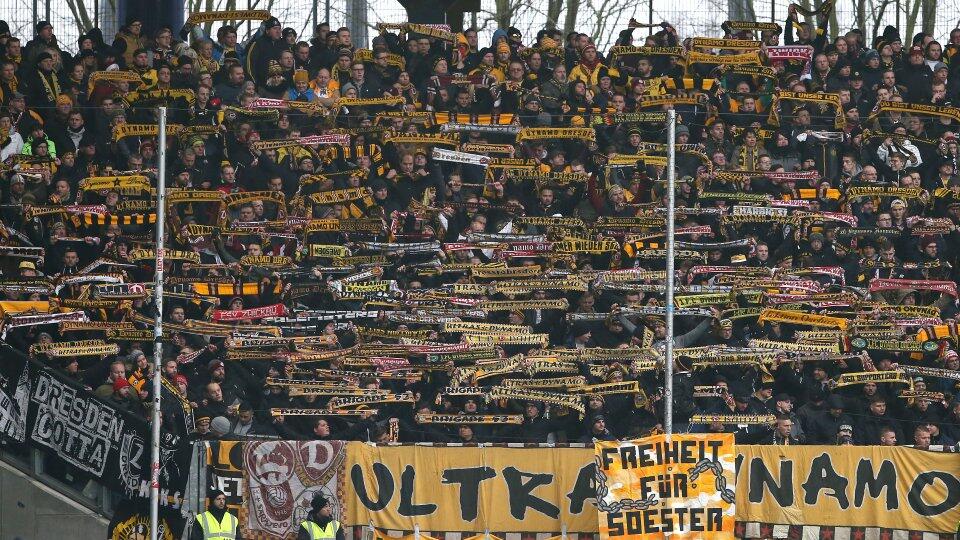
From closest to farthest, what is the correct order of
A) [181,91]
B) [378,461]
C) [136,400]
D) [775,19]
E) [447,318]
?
[378,461], [136,400], [447,318], [181,91], [775,19]

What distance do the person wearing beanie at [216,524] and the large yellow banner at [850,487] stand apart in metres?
4.87

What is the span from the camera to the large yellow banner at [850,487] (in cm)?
1582

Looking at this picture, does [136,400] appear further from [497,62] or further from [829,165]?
[829,165]

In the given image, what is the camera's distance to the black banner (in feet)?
53.9

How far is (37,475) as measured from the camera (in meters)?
16.9

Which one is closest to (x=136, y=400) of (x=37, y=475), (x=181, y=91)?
(x=37, y=475)

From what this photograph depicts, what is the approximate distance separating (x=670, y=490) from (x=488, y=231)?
18.6ft

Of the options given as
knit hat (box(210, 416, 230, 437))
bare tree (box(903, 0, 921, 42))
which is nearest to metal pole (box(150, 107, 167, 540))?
knit hat (box(210, 416, 230, 437))

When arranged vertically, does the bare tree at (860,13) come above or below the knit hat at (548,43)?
above

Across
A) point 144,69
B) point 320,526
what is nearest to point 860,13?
point 144,69

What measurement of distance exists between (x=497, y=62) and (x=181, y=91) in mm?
4150

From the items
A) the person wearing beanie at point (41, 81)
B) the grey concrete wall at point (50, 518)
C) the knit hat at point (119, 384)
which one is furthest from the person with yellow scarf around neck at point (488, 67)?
the grey concrete wall at point (50, 518)

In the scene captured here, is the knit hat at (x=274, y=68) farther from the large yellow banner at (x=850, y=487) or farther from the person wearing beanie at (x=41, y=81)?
the large yellow banner at (x=850, y=487)

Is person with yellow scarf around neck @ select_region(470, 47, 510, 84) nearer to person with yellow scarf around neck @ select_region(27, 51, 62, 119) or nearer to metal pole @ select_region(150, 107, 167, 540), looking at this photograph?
person with yellow scarf around neck @ select_region(27, 51, 62, 119)
